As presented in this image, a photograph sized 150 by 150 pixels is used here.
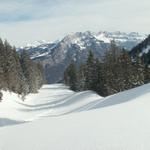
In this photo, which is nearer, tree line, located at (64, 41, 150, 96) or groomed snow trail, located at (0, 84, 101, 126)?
groomed snow trail, located at (0, 84, 101, 126)

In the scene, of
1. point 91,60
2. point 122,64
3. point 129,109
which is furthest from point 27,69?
point 129,109

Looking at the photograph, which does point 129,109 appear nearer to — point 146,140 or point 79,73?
point 146,140

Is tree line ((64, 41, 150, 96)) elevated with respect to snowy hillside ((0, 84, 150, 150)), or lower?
lower

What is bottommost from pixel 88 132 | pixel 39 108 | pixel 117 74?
pixel 39 108

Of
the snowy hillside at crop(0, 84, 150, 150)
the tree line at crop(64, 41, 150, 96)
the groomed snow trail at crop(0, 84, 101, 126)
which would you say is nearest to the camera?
the snowy hillside at crop(0, 84, 150, 150)

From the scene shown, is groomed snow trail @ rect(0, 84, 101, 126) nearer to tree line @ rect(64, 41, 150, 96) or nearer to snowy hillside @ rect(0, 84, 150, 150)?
tree line @ rect(64, 41, 150, 96)

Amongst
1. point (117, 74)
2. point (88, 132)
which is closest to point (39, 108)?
point (117, 74)

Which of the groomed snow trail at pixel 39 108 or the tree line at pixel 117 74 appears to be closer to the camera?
the groomed snow trail at pixel 39 108

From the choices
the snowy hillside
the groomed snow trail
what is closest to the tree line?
the groomed snow trail

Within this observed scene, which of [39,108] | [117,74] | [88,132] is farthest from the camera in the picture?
[117,74]

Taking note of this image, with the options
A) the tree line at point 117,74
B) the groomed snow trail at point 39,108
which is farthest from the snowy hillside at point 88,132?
the tree line at point 117,74

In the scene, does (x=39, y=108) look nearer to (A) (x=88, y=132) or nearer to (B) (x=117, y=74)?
(B) (x=117, y=74)

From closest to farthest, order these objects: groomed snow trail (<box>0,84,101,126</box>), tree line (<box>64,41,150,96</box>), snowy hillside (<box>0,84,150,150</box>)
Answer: snowy hillside (<box>0,84,150,150</box>)
groomed snow trail (<box>0,84,101,126</box>)
tree line (<box>64,41,150,96</box>)

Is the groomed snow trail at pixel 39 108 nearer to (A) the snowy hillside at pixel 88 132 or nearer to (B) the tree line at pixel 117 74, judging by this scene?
(B) the tree line at pixel 117 74
